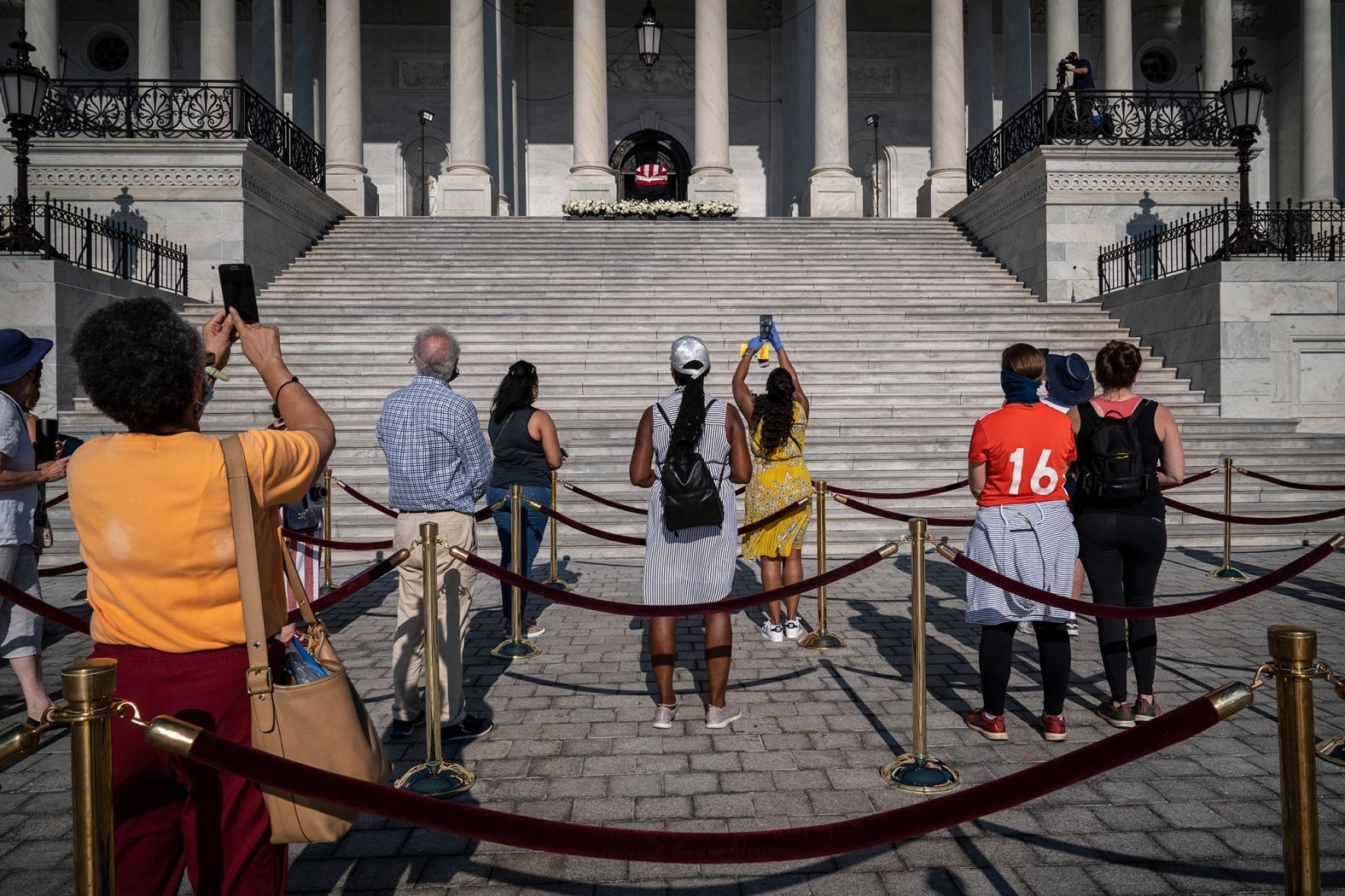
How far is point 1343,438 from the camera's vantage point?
1229 centimetres

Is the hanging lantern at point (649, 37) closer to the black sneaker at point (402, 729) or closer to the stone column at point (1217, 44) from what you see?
the stone column at point (1217, 44)

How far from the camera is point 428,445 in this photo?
480cm

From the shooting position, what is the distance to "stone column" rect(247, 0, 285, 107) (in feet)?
85.2

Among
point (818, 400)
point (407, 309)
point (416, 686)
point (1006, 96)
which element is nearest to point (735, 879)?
point (416, 686)

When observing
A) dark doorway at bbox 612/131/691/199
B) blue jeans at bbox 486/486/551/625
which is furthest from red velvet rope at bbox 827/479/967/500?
dark doorway at bbox 612/131/691/199

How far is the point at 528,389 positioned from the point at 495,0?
93.4 ft

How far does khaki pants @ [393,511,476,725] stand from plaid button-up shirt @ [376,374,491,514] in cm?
11

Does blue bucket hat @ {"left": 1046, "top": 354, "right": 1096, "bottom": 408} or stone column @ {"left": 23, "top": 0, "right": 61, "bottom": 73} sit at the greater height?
stone column @ {"left": 23, "top": 0, "right": 61, "bottom": 73}

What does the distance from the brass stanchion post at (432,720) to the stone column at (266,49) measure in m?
26.1

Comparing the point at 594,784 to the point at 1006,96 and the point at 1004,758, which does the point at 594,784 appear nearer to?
the point at 1004,758

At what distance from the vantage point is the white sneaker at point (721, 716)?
4.91 m

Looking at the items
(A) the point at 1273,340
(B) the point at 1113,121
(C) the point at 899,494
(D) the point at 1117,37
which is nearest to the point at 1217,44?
(D) the point at 1117,37

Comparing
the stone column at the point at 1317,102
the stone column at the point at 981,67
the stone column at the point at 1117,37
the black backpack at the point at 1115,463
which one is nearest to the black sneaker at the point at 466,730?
the black backpack at the point at 1115,463

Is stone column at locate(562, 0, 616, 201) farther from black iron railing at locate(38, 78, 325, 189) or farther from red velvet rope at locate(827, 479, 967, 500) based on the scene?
red velvet rope at locate(827, 479, 967, 500)
